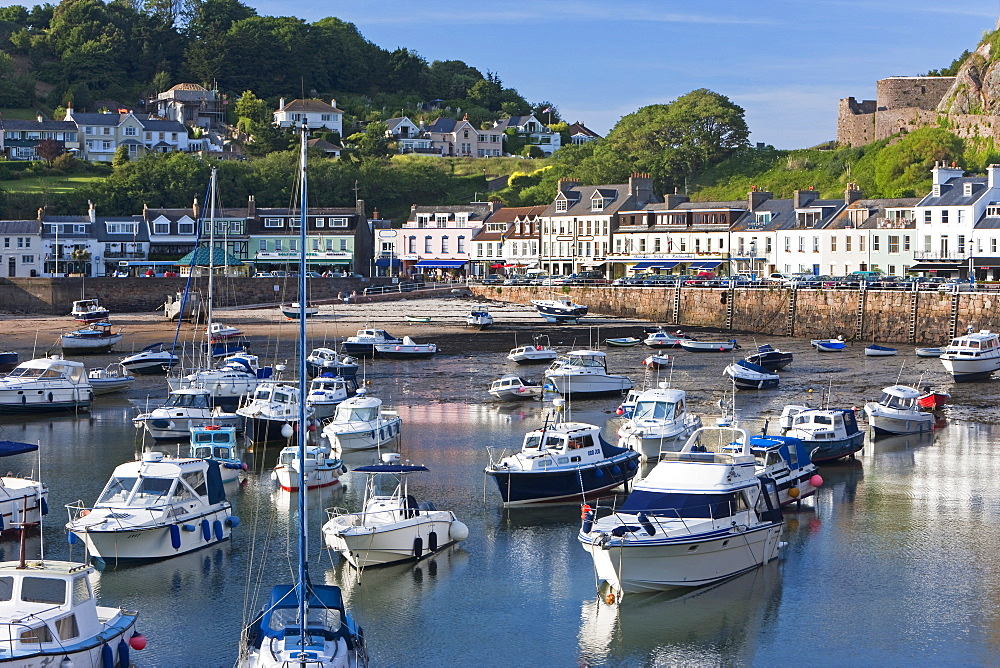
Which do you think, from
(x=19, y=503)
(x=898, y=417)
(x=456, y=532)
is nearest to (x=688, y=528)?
(x=456, y=532)

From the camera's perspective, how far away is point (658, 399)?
37938 millimetres

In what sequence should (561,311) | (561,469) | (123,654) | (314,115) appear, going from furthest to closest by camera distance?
(314,115), (561,311), (561,469), (123,654)

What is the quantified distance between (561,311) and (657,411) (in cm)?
4497

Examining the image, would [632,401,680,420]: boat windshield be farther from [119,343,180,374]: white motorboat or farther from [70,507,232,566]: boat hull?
[119,343,180,374]: white motorboat

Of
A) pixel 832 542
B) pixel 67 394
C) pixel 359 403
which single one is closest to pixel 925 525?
pixel 832 542

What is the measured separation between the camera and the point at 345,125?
164 m

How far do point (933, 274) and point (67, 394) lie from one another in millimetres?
56326

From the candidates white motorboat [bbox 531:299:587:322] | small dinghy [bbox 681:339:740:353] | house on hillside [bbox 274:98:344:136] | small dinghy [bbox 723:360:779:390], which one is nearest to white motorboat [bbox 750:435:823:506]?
small dinghy [bbox 723:360:779:390]

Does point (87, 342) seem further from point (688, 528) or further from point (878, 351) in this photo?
point (688, 528)

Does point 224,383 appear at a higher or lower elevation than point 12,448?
higher

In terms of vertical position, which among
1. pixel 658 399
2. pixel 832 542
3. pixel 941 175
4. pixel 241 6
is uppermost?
pixel 241 6

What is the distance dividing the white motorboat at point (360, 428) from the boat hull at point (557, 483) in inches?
307

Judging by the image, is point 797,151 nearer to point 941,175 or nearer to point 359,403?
point 941,175

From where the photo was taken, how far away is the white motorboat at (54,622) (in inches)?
727
